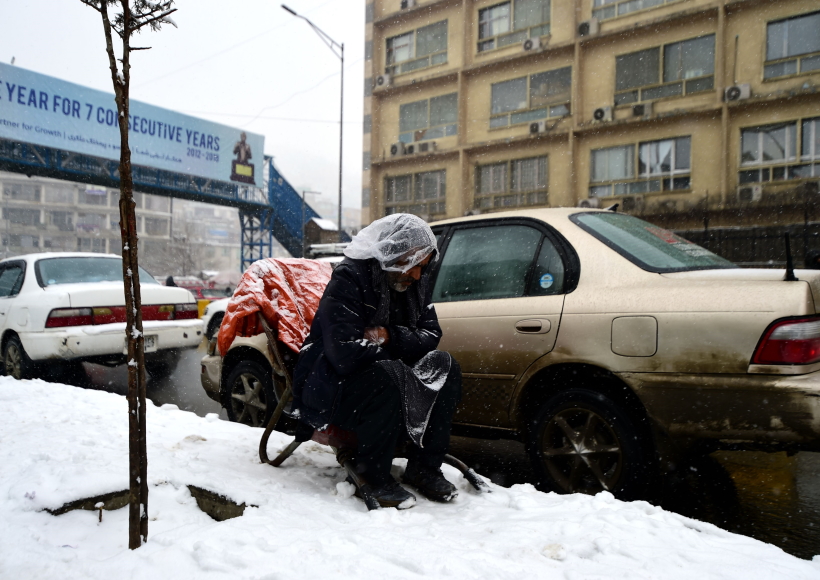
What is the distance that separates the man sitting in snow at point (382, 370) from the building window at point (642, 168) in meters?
17.8

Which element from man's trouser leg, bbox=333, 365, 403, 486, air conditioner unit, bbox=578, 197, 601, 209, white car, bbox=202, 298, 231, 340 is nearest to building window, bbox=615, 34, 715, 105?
air conditioner unit, bbox=578, 197, 601, 209

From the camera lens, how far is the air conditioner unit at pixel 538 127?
68.4 feet

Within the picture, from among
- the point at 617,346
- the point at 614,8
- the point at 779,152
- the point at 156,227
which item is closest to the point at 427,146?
the point at 614,8

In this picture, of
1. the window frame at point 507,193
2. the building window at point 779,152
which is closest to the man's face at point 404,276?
the building window at point 779,152

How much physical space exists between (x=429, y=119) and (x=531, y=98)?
4458 millimetres

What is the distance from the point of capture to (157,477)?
272cm

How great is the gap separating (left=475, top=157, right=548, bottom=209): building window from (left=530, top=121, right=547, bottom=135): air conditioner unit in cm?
93

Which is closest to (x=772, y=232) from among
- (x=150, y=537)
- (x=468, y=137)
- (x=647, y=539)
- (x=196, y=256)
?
(x=468, y=137)

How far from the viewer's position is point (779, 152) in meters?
17.0

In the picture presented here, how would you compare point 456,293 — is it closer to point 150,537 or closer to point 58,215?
point 150,537

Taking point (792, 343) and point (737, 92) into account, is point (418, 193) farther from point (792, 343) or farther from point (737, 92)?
point (792, 343)

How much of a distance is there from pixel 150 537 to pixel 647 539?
183 cm

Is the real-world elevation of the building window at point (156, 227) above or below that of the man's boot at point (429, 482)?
above

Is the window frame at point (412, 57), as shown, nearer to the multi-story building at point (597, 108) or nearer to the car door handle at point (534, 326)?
the multi-story building at point (597, 108)
